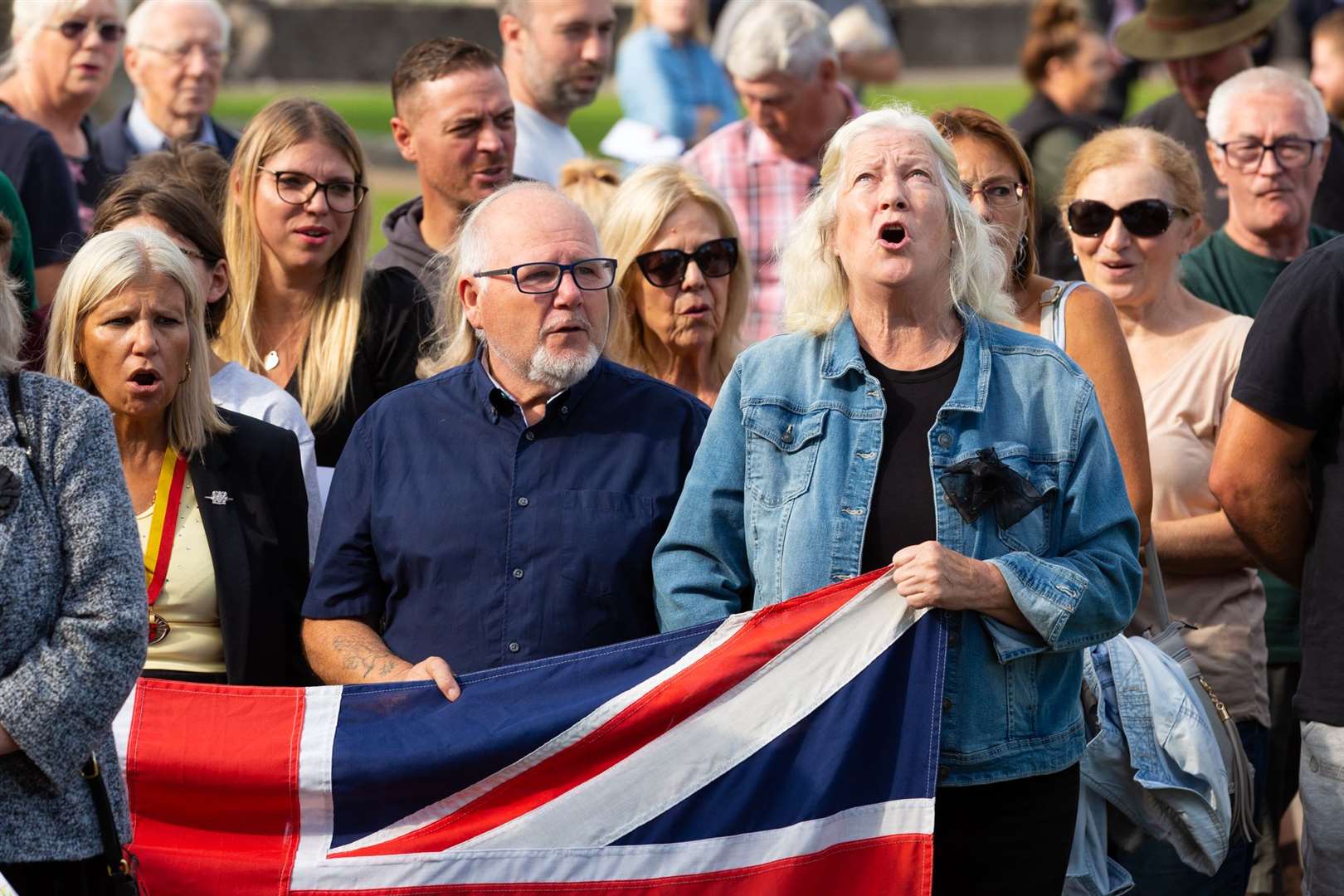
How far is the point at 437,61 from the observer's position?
6.77 m

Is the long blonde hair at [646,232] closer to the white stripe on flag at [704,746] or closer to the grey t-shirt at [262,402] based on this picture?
the grey t-shirt at [262,402]

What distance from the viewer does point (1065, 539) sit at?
4031mm

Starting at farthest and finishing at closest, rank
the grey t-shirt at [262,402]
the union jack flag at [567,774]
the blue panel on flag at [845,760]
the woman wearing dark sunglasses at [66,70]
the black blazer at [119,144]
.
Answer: the black blazer at [119,144], the woman wearing dark sunglasses at [66,70], the grey t-shirt at [262,402], the union jack flag at [567,774], the blue panel on flag at [845,760]

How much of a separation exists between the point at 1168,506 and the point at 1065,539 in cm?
156

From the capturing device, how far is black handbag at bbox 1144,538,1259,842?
184 inches

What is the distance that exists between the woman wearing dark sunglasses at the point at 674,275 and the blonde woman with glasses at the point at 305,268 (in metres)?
0.68

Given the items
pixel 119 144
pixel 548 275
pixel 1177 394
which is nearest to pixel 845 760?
pixel 548 275

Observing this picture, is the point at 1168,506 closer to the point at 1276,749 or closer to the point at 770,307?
the point at 1276,749

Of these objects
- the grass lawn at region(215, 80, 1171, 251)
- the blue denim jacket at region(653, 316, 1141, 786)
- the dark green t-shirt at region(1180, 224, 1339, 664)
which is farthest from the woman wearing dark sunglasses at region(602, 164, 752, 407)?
the grass lawn at region(215, 80, 1171, 251)

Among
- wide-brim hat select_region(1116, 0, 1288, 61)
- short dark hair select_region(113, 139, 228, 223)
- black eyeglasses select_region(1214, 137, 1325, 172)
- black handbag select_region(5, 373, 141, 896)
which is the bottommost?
black handbag select_region(5, 373, 141, 896)

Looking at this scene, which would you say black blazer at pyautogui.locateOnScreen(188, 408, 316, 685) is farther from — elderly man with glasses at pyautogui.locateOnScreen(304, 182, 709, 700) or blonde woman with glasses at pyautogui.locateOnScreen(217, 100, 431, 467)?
blonde woman with glasses at pyautogui.locateOnScreen(217, 100, 431, 467)

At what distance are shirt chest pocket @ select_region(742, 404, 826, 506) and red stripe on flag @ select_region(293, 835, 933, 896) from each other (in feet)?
2.59

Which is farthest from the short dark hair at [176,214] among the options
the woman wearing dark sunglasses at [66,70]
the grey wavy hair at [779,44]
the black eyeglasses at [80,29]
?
the grey wavy hair at [779,44]

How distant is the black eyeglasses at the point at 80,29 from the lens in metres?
7.79
